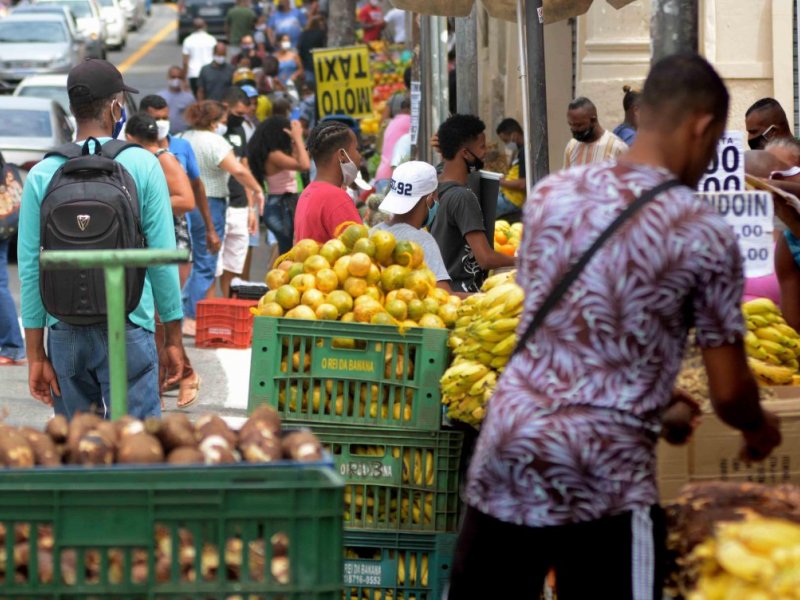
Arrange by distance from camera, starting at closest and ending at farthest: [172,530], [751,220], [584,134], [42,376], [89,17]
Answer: [172,530]
[751,220]
[42,376]
[584,134]
[89,17]

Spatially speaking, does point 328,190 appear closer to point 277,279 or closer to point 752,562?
point 277,279

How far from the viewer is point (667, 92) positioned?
349cm

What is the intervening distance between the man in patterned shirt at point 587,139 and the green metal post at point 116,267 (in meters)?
8.51

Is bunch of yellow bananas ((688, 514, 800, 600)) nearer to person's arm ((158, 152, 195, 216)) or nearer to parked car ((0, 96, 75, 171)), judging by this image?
person's arm ((158, 152, 195, 216))

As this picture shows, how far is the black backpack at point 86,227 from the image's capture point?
565cm

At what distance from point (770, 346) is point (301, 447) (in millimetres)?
2381

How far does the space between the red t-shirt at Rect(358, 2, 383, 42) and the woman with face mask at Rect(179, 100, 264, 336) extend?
22258mm

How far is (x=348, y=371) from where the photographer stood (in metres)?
5.78

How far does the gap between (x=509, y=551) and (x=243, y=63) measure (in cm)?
2616

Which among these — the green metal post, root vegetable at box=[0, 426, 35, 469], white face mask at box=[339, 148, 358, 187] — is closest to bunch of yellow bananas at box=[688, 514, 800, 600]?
the green metal post

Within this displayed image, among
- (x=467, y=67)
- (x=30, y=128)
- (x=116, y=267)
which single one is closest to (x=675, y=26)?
(x=116, y=267)

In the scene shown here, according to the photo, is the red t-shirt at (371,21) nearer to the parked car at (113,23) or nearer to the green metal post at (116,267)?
the parked car at (113,23)

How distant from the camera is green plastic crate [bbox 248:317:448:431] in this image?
225 inches

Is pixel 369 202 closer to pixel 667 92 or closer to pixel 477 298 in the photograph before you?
pixel 477 298
